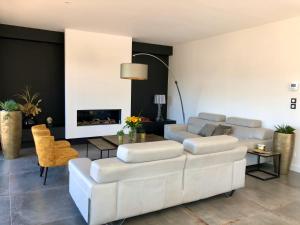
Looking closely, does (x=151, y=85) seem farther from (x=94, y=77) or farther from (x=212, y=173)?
(x=212, y=173)

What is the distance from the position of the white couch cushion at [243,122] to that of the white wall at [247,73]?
21cm

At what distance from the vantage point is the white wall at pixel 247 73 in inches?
195

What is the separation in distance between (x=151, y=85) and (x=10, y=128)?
4.60 metres

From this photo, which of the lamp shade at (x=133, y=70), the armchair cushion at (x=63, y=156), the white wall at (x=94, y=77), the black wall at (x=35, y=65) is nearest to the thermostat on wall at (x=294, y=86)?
the lamp shade at (x=133, y=70)

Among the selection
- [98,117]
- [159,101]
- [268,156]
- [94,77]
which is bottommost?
[268,156]

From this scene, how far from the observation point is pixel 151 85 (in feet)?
27.7

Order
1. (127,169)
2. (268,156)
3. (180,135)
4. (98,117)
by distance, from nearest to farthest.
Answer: (127,169), (268,156), (180,135), (98,117)

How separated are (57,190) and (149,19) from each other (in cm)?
362

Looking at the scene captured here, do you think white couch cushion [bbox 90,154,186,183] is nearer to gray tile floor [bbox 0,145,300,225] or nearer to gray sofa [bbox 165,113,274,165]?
gray tile floor [bbox 0,145,300,225]

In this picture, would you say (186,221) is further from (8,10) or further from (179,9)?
(8,10)

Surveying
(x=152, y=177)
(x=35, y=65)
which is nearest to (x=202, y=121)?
(x=152, y=177)

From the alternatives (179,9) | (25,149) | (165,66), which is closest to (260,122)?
(179,9)

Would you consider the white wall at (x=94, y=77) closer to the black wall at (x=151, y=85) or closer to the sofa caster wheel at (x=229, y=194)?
the black wall at (x=151, y=85)

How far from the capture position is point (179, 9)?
4.44 metres
